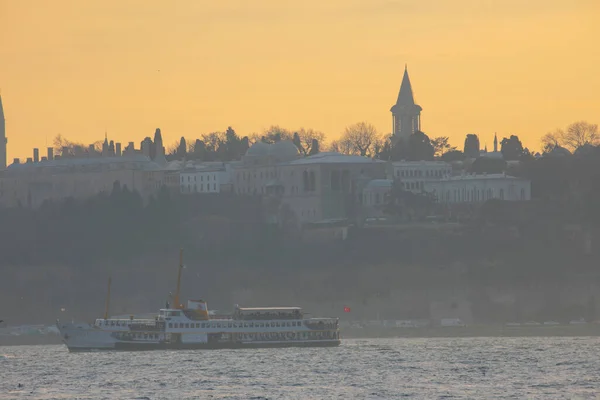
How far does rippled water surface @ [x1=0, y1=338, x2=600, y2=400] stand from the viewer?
143m

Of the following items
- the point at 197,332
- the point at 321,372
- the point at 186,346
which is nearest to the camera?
the point at 321,372

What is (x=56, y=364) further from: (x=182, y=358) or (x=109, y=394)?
(x=109, y=394)

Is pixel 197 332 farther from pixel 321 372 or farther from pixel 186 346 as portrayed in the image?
pixel 321 372

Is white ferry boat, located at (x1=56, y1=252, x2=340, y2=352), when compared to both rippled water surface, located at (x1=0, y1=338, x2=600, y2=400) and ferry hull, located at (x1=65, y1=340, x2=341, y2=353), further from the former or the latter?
rippled water surface, located at (x1=0, y1=338, x2=600, y2=400)

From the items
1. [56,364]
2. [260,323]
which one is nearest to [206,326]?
[260,323]

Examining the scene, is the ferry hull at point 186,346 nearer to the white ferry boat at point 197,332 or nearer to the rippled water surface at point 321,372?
the white ferry boat at point 197,332

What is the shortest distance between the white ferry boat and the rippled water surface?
1.22 metres

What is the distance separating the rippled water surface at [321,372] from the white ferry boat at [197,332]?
1224mm

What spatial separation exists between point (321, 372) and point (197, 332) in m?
24.7

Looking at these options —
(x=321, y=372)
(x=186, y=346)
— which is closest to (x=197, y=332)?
(x=186, y=346)

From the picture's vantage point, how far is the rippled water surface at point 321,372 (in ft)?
469

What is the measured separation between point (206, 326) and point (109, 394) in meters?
38.3

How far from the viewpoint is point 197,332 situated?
180 meters

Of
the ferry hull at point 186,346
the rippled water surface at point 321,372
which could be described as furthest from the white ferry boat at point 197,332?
the rippled water surface at point 321,372
